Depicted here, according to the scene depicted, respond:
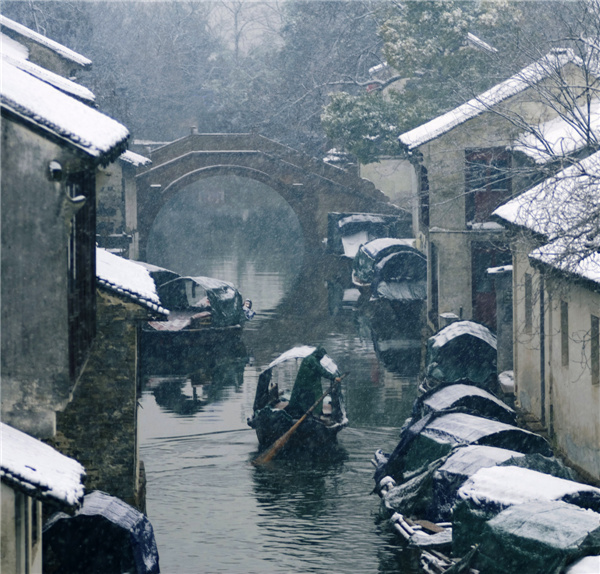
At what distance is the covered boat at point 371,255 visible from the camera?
45562mm

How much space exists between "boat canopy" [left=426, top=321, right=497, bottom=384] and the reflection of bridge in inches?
1115

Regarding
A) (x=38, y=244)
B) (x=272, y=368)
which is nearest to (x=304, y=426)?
(x=272, y=368)

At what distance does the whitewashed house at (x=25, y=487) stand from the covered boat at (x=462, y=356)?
18036 millimetres

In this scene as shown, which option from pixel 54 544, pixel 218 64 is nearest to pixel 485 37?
pixel 54 544

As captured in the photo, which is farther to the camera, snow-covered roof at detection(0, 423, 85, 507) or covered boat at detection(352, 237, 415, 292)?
covered boat at detection(352, 237, 415, 292)

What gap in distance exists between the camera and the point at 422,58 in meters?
45.0

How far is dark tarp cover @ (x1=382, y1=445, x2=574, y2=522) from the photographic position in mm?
16906

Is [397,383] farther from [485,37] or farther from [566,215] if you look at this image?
[485,37]

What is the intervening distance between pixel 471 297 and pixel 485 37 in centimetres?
1533

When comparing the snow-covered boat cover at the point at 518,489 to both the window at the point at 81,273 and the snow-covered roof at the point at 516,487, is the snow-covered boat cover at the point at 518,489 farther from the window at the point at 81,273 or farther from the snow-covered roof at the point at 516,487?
the window at the point at 81,273

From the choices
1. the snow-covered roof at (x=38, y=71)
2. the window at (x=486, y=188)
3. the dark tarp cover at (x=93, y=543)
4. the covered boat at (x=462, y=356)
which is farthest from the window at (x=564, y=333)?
the window at (x=486, y=188)

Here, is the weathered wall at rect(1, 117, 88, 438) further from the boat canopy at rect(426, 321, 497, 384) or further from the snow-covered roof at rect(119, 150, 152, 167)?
the snow-covered roof at rect(119, 150, 152, 167)

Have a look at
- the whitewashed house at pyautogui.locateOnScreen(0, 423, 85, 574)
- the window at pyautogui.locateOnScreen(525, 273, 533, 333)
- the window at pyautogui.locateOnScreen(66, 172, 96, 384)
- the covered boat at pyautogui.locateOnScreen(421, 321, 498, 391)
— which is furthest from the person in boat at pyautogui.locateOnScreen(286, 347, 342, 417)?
the whitewashed house at pyautogui.locateOnScreen(0, 423, 85, 574)

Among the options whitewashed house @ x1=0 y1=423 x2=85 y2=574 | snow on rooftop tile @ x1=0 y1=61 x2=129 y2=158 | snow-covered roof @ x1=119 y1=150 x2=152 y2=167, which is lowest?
whitewashed house @ x1=0 y1=423 x2=85 y2=574
